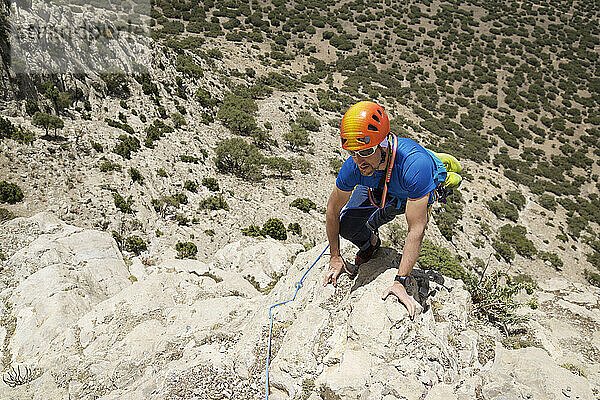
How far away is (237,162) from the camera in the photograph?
2756cm

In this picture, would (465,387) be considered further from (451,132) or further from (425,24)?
(425,24)

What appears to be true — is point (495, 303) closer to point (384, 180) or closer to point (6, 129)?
point (384, 180)

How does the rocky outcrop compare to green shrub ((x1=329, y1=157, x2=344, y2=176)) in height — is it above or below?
above

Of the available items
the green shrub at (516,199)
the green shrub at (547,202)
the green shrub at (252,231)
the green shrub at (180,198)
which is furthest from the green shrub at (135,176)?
the green shrub at (547,202)

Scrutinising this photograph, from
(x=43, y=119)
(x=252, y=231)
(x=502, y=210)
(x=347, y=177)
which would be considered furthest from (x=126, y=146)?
(x=502, y=210)

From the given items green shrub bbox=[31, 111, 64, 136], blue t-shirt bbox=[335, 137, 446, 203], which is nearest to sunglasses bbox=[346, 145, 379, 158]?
blue t-shirt bbox=[335, 137, 446, 203]

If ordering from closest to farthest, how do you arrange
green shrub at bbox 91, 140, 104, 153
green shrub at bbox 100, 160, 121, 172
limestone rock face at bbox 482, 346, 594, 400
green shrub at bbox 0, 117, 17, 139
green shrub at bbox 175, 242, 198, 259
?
limestone rock face at bbox 482, 346, 594, 400 → green shrub at bbox 175, 242, 198, 259 → green shrub at bbox 0, 117, 17, 139 → green shrub at bbox 100, 160, 121, 172 → green shrub at bbox 91, 140, 104, 153

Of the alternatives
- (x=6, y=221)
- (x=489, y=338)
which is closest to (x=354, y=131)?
(x=489, y=338)

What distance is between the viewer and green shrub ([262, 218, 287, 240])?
20.9 m

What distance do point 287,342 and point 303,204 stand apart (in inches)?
780

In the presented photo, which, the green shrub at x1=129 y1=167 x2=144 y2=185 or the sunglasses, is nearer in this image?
the sunglasses

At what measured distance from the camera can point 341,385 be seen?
470 cm

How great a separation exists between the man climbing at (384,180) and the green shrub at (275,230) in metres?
15.2

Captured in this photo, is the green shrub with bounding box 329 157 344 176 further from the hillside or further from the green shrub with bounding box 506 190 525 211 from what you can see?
the green shrub with bounding box 506 190 525 211
